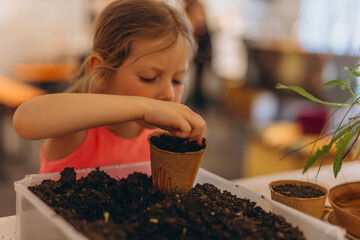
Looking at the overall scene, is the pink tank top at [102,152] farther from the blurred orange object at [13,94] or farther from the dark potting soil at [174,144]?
the blurred orange object at [13,94]

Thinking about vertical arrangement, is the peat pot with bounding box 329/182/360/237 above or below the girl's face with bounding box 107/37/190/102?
below

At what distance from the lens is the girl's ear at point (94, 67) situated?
107 centimetres

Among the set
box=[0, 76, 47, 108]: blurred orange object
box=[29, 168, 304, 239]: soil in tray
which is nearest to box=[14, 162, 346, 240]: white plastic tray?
box=[29, 168, 304, 239]: soil in tray

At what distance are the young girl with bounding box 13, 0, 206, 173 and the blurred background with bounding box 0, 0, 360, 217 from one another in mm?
1049

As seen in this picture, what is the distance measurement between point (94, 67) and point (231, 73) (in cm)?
640

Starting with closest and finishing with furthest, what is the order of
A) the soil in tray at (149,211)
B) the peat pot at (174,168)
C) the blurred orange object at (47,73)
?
the soil in tray at (149,211)
the peat pot at (174,168)
the blurred orange object at (47,73)

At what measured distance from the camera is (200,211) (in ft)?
2.00

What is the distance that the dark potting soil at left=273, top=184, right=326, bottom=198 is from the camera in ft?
2.42

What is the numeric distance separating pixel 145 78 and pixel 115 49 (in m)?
0.13

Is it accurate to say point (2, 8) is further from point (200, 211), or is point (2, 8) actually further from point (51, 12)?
point (200, 211)

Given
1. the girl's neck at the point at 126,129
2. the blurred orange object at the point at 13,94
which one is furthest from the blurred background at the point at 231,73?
the girl's neck at the point at 126,129

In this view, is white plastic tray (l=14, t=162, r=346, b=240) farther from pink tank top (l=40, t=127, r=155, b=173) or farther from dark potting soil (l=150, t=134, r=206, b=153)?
pink tank top (l=40, t=127, r=155, b=173)

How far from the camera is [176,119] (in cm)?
71

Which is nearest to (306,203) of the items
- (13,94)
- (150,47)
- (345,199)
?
(345,199)
